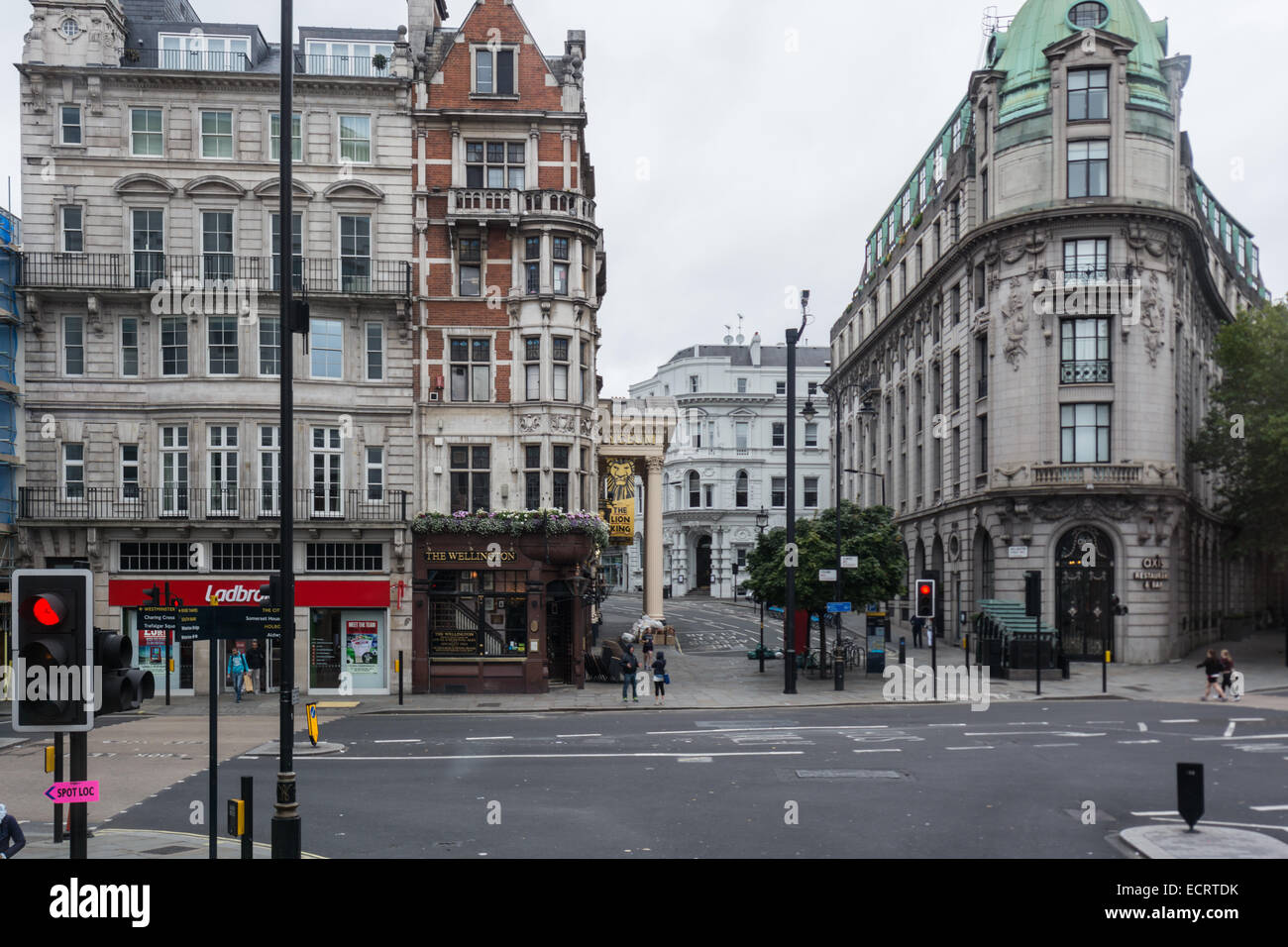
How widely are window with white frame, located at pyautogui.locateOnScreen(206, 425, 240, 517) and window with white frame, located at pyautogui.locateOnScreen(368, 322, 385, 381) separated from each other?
4.60 metres

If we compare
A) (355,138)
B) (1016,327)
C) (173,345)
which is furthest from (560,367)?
(1016,327)

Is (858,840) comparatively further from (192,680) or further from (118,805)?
(192,680)

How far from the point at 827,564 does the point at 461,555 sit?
42.1 feet

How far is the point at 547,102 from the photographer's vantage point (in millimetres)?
34938

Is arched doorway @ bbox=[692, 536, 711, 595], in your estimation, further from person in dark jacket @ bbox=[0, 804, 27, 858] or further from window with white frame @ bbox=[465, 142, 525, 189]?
person in dark jacket @ bbox=[0, 804, 27, 858]

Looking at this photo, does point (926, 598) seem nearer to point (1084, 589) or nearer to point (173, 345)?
point (1084, 589)

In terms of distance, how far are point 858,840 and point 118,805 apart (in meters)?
11.6

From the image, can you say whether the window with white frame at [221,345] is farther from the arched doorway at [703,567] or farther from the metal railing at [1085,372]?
the arched doorway at [703,567]

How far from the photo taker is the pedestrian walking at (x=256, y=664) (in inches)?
1298

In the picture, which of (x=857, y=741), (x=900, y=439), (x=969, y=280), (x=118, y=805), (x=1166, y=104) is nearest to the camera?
(x=118, y=805)

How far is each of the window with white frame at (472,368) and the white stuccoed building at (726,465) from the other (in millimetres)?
64709

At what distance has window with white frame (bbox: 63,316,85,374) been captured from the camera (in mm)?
33031

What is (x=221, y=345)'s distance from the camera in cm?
3316
